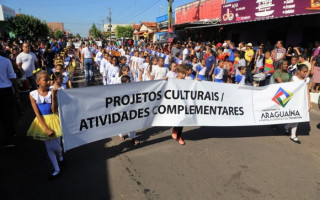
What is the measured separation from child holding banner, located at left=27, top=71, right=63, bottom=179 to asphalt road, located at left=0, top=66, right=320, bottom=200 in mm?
526

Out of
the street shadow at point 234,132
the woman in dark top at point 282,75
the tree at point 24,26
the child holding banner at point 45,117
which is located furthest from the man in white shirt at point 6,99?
the tree at point 24,26

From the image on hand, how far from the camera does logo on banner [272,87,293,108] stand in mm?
5137

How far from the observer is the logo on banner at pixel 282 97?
514cm

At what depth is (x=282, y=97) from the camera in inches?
203

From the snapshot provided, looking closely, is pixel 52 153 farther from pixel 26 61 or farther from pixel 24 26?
pixel 24 26

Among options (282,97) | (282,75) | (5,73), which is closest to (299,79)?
(282,75)

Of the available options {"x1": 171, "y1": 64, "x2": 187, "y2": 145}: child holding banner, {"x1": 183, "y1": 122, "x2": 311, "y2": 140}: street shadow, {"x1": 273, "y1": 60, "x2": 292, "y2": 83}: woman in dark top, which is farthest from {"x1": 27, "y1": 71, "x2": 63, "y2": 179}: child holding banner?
{"x1": 273, "y1": 60, "x2": 292, "y2": 83}: woman in dark top

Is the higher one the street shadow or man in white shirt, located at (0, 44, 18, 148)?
man in white shirt, located at (0, 44, 18, 148)

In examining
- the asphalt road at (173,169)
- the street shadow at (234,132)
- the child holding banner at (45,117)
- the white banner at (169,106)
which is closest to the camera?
the asphalt road at (173,169)

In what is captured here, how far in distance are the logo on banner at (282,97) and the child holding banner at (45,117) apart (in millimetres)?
4232

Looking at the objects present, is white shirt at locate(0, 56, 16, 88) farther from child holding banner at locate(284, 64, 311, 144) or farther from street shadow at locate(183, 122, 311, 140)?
child holding banner at locate(284, 64, 311, 144)

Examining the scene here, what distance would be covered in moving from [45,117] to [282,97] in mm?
4550

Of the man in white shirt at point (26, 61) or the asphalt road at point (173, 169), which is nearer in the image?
the asphalt road at point (173, 169)

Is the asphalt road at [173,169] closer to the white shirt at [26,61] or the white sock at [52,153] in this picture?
the white sock at [52,153]
